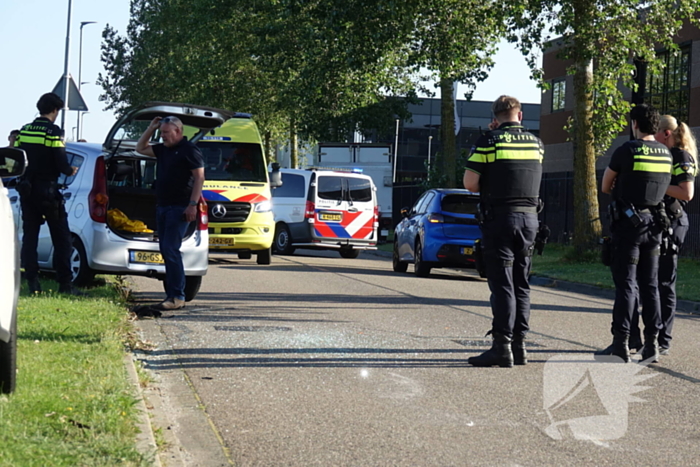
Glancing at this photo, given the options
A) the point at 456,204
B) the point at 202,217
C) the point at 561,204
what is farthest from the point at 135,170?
the point at 561,204

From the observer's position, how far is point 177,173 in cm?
1005

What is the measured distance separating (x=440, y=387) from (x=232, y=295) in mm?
6314

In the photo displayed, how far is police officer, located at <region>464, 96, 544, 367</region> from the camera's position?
24.8ft

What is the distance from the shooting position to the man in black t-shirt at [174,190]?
1003cm

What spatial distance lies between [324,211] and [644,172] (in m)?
16.9

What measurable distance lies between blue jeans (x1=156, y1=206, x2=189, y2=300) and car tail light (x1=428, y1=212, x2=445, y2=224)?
816cm

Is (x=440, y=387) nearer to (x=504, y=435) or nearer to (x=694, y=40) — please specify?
(x=504, y=435)

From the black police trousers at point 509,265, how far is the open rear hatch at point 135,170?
4254mm

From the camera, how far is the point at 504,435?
18.0 ft

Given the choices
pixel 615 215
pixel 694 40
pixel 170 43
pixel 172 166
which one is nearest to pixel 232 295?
pixel 172 166

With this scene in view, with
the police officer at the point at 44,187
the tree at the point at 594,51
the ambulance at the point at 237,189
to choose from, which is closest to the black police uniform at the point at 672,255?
the police officer at the point at 44,187

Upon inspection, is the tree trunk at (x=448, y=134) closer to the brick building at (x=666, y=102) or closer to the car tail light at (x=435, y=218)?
the brick building at (x=666, y=102)

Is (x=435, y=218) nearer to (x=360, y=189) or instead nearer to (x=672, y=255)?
(x=360, y=189)

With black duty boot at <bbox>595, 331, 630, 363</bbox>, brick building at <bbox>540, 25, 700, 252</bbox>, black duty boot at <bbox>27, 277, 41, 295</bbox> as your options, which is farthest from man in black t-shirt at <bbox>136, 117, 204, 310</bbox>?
brick building at <bbox>540, 25, 700, 252</bbox>
